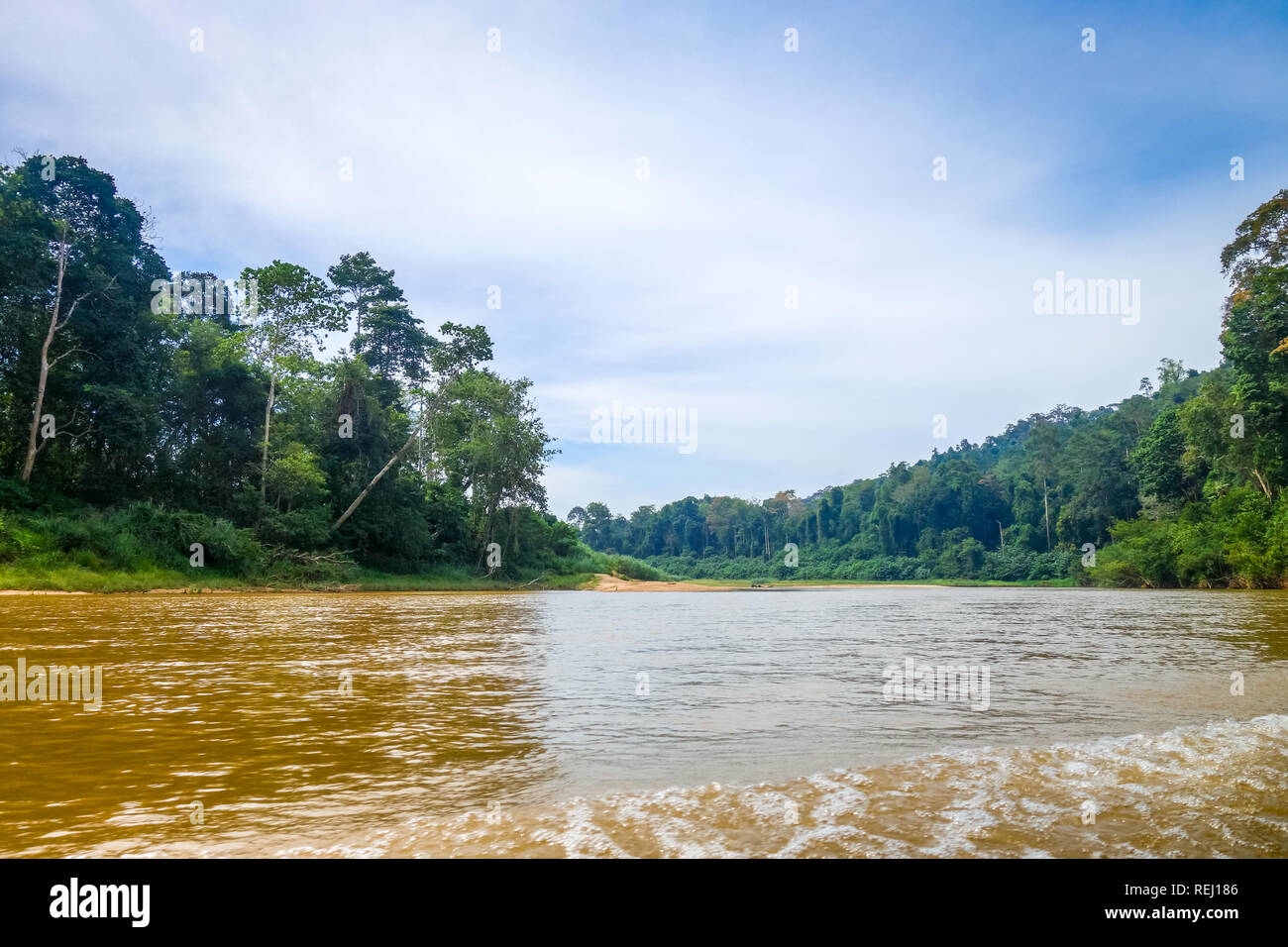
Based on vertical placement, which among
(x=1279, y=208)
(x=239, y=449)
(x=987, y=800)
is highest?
(x=1279, y=208)

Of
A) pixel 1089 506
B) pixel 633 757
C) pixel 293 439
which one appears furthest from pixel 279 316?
pixel 1089 506

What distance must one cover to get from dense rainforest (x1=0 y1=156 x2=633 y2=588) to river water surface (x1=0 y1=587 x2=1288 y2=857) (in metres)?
20.3

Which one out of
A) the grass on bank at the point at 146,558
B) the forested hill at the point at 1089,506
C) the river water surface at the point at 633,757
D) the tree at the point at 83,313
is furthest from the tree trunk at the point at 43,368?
the forested hill at the point at 1089,506

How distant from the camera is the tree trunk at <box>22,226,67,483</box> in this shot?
27.3 meters

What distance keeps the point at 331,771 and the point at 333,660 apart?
588 centimetres

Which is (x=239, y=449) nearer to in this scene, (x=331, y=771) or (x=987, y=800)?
(x=331, y=771)

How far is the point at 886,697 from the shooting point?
7172 mm

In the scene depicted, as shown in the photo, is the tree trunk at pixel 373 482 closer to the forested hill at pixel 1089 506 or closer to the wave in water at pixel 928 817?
the wave in water at pixel 928 817

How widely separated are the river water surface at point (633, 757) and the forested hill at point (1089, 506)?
3629 cm

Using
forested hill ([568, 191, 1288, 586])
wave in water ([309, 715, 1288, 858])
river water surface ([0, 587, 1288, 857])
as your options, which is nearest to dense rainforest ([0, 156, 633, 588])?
river water surface ([0, 587, 1288, 857])

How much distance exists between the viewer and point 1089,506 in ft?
248

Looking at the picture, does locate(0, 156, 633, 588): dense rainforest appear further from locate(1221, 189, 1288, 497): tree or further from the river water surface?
locate(1221, 189, 1288, 497): tree
